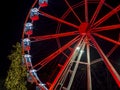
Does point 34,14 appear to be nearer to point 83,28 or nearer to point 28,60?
point 28,60

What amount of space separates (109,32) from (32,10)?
216 inches

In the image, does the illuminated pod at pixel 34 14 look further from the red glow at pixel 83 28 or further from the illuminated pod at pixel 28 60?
the red glow at pixel 83 28

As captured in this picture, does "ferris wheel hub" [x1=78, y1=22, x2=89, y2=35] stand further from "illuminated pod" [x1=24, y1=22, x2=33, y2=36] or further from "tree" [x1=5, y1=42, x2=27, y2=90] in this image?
"tree" [x1=5, y1=42, x2=27, y2=90]

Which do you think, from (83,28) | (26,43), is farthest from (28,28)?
(83,28)

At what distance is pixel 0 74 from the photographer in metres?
27.3

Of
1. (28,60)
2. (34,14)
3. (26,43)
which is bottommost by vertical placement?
(28,60)

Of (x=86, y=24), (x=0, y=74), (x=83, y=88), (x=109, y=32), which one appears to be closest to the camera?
(x=86, y=24)

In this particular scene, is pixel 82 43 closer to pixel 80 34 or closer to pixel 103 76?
pixel 80 34

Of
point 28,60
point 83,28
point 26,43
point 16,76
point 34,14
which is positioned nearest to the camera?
point 83,28

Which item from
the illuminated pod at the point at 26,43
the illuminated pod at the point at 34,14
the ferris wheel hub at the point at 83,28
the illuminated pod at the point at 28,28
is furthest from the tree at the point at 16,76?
the ferris wheel hub at the point at 83,28

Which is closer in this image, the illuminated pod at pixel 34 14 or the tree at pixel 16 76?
the illuminated pod at pixel 34 14

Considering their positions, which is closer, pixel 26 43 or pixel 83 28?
pixel 83 28

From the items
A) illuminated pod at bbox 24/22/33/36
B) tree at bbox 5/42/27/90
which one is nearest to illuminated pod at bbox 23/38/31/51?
illuminated pod at bbox 24/22/33/36

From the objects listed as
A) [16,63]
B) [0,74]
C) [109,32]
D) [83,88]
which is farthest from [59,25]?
[0,74]
